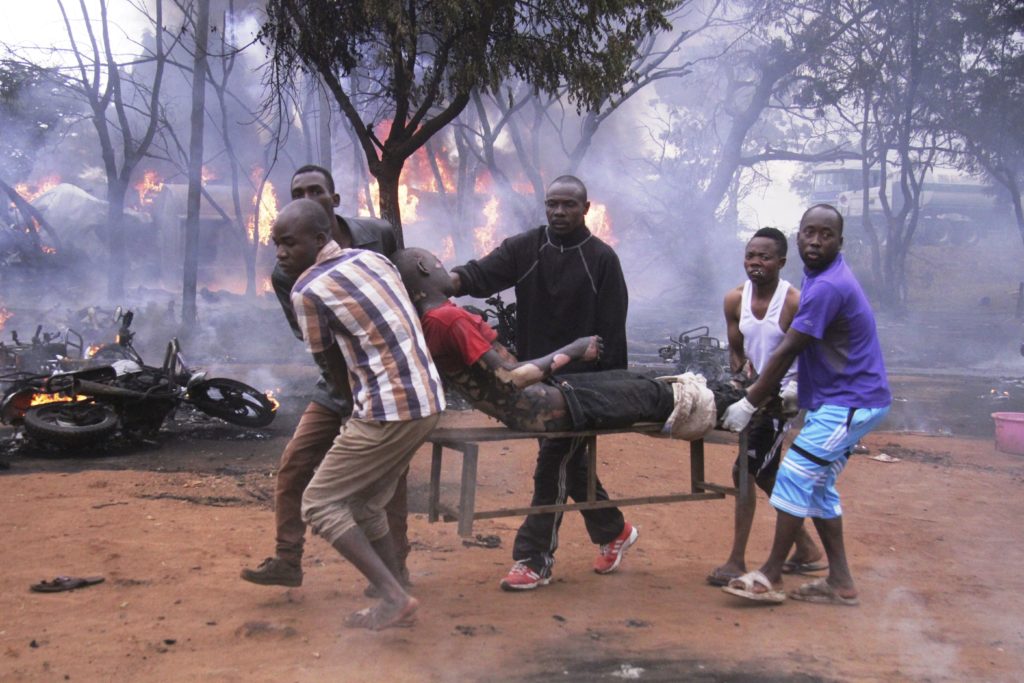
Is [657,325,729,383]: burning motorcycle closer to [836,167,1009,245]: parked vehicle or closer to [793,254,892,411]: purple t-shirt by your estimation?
[793,254,892,411]: purple t-shirt

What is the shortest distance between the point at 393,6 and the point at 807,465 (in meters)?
7.00

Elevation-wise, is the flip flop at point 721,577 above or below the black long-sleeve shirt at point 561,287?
below

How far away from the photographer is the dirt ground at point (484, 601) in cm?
367

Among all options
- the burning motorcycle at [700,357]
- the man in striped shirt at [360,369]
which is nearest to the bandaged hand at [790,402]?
the man in striped shirt at [360,369]

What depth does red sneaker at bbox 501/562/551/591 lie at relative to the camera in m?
4.62

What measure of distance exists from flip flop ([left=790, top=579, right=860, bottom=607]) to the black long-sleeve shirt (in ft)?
4.72

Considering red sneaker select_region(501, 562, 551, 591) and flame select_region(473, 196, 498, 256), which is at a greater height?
flame select_region(473, 196, 498, 256)

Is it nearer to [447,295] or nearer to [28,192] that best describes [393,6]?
[447,295]

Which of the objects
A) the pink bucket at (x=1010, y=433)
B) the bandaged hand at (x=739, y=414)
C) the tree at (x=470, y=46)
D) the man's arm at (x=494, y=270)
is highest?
the tree at (x=470, y=46)

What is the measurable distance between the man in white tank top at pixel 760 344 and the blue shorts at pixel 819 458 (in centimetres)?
30

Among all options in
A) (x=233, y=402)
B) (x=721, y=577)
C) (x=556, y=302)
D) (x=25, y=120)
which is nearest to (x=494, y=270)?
(x=556, y=302)

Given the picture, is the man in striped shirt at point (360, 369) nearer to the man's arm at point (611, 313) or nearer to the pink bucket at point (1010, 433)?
the man's arm at point (611, 313)

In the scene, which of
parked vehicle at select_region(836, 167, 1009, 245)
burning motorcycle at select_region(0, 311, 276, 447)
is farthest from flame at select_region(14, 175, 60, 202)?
parked vehicle at select_region(836, 167, 1009, 245)

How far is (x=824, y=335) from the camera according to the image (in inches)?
174
